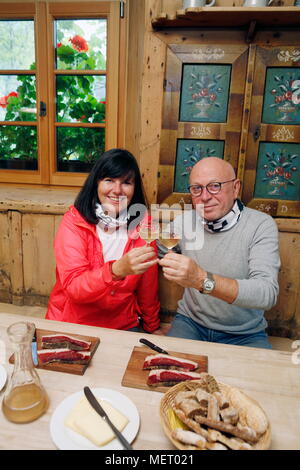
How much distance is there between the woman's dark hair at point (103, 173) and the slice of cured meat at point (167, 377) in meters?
0.93

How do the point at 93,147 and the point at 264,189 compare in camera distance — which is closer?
the point at 264,189

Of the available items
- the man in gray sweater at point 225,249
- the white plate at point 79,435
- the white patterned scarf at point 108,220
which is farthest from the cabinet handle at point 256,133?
the white plate at point 79,435

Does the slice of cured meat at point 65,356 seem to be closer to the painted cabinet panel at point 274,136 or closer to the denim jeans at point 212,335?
the denim jeans at point 212,335

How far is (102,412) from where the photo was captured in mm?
799

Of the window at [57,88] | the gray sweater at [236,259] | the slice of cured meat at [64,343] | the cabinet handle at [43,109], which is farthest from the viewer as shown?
the cabinet handle at [43,109]

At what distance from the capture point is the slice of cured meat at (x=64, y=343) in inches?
42.5

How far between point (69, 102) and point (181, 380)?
2669 millimetres

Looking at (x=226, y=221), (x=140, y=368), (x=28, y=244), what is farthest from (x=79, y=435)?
(x=28, y=244)

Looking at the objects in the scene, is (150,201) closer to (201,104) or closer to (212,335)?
(201,104)

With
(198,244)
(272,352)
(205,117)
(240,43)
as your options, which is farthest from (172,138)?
(272,352)

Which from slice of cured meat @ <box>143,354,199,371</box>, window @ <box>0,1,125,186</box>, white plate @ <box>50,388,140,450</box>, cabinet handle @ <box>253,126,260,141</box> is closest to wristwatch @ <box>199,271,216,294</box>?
slice of cured meat @ <box>143,354,199,371</box>

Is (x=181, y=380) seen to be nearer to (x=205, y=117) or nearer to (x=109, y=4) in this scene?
(x=205, y=117)

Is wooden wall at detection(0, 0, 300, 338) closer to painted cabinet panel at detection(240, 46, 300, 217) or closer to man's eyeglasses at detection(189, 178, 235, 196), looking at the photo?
painted cabinet panel at detection(240, 46, 300, 217)

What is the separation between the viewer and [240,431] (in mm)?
722
